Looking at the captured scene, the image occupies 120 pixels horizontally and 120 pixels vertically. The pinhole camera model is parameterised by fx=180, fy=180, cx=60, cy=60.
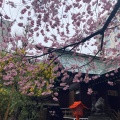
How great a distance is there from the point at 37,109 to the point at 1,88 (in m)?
2.48

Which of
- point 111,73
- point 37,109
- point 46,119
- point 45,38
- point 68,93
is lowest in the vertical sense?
point 46,119

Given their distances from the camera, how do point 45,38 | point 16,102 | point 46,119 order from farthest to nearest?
point 46,119 → point 16,102 → point 45,38

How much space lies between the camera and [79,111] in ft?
26.7

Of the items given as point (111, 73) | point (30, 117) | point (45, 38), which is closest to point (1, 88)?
point (30, 117)

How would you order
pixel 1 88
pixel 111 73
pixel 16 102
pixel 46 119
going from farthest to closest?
pixel 46 119 → pixel 1 88 → pixel 16 102 → pixel 111 73

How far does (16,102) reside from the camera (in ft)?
30.5

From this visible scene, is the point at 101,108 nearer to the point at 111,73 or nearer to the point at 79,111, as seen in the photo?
the point at 79,111

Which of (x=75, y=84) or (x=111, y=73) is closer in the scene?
(x=111, y=73)

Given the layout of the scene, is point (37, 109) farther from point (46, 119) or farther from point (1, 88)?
point (1, 88)

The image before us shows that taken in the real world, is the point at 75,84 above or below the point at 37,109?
above

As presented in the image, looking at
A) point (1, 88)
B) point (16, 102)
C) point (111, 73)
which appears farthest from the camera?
point (1, 88)

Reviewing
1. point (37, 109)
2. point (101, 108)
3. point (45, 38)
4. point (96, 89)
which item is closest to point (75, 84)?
point (96, 89)

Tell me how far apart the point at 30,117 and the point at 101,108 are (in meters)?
4.62

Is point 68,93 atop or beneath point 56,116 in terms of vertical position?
atop
